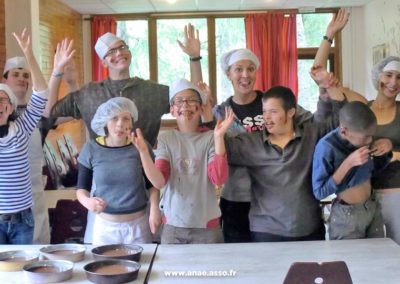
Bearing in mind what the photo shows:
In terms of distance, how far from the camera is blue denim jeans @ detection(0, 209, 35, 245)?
7.47 feet

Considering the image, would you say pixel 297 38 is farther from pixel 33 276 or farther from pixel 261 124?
pixel 33 276

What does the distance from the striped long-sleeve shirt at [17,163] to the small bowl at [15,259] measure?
0.45m

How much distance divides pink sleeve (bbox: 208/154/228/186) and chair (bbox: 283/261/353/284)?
0.70 metres

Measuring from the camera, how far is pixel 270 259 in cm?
184

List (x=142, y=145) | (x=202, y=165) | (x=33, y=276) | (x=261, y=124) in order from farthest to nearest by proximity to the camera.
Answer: (x=261, y=124) → (x=202, y=165) → (x=142, y=145) → (x=33, y=276)

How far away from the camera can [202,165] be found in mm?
2197

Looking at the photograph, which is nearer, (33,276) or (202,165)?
(33,276)

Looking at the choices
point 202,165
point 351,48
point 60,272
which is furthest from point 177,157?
point 351,48

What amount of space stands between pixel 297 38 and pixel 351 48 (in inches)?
32.1

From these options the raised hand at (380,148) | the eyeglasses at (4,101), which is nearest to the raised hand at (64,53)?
the eyeglasses at (4,101)

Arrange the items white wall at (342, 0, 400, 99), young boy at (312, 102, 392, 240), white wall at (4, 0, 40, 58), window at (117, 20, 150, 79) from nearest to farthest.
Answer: young boy at (312, 102, 392, 240) < white wall at (4, 0, 40, 58) < white wall at (342, 0, 400, 99) < window at (117, 20, 150, 79)

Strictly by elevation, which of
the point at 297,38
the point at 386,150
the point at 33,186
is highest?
the point at 297,38

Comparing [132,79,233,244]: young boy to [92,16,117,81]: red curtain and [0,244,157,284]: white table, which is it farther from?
[92,16,117,81]: red curtain

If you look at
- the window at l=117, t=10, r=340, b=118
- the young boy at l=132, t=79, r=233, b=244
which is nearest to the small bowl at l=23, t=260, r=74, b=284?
the young boy at l=132, t=79, r=233, b=244
